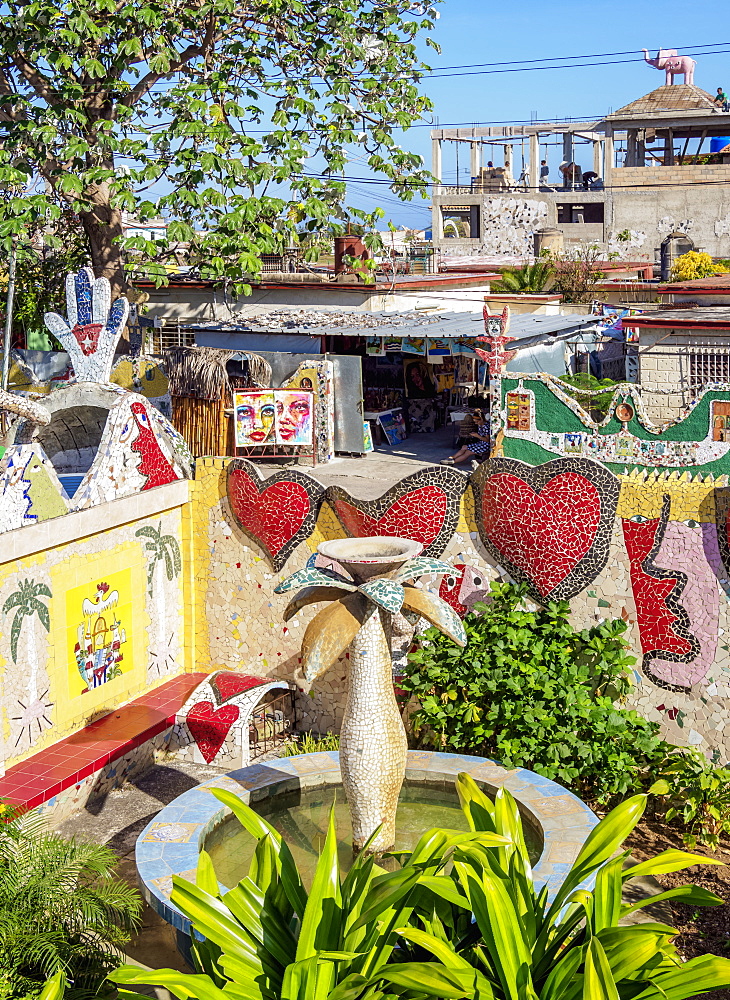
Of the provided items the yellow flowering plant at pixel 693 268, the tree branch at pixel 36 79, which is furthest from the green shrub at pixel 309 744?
the yellow flowering plant at pixel 693 268

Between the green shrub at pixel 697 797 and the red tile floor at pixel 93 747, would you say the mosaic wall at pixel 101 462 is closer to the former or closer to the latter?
the red tile floor at pixel 93 747

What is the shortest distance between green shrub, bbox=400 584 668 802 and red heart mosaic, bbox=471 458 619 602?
0.93ft

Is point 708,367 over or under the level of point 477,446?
over

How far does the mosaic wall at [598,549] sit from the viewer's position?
31.7 ft

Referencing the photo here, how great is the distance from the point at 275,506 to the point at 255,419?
8.57ft

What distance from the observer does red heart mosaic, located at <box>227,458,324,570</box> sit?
11.2 meters

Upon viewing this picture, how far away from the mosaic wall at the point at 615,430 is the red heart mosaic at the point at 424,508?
2.22ft

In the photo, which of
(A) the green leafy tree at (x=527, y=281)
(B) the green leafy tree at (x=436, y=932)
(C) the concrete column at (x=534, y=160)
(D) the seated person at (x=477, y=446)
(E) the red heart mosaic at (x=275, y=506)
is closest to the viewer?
(B) the green leafy tree at (x=436, y=932)

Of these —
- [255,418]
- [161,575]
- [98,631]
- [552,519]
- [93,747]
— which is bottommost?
[93,747]

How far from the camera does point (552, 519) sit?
33.2 ft

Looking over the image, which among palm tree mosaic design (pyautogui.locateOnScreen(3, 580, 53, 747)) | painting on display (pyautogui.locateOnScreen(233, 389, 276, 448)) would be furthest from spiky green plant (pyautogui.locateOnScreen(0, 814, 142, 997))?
painting on display (pyautogui.locateOnScreen(233, 389, 276, 448))

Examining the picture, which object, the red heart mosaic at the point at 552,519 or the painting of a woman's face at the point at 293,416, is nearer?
the red heart mosaic at the point at 552,519

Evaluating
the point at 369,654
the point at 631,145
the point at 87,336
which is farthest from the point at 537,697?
the point at 631,145

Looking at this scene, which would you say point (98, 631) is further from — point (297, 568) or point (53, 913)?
point (53, 913)
